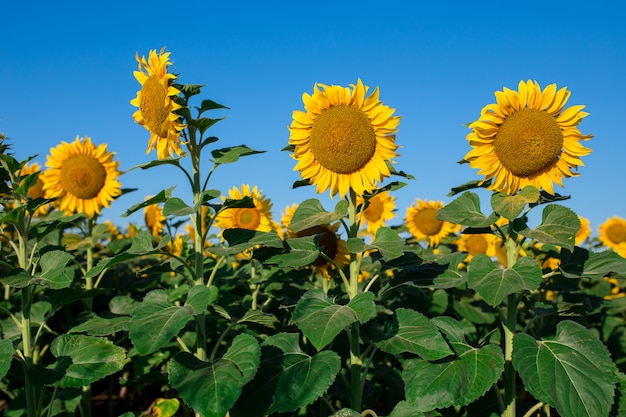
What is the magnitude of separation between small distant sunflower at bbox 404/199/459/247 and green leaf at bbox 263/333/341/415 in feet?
12.3

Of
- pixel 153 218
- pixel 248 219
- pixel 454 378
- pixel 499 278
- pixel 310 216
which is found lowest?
pixel 454 378

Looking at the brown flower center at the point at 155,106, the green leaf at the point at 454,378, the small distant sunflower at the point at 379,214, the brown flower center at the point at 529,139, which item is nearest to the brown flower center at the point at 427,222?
the small distant sunflower at the point at 379,214

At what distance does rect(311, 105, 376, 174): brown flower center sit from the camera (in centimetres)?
319

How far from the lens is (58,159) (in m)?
4.89

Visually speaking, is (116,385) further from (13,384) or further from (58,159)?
(58,159)

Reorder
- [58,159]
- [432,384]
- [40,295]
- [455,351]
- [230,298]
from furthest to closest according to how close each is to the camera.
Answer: [40,295] < [58,159] < [230,298] < [455,351] < [432,384]

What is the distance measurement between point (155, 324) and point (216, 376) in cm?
33

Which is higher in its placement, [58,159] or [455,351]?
[58,159]

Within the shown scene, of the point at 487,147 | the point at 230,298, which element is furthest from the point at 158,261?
the point at 487,147

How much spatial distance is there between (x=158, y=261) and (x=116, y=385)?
1.20m

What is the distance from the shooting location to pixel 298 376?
275 centimetres

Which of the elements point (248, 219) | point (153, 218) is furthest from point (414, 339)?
point (153, 218)

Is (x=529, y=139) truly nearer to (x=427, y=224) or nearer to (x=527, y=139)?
(x=527, y=139)

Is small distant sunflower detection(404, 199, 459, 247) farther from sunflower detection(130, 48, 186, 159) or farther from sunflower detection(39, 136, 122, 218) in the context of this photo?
sunflower detection(130, 48, 186, 159)
